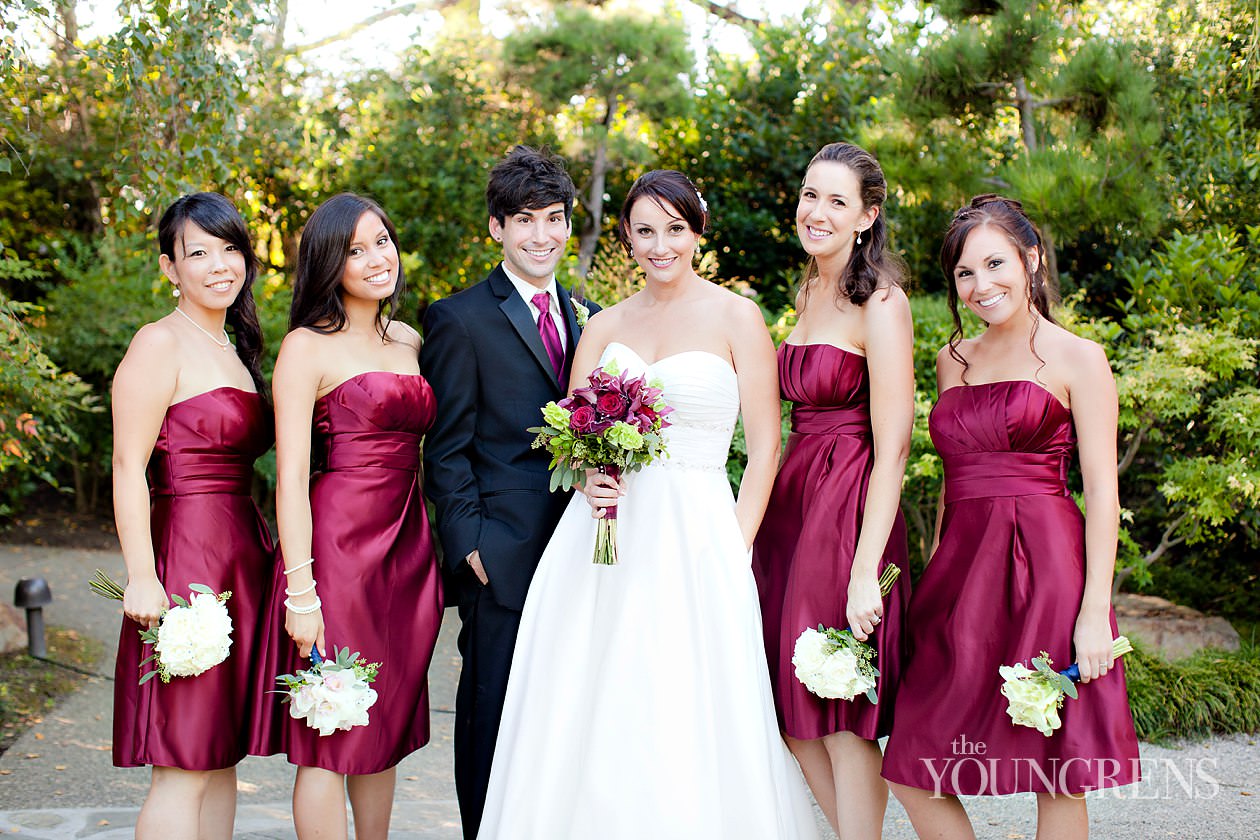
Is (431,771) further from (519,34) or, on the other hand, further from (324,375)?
(519,34)

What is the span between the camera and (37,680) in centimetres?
671

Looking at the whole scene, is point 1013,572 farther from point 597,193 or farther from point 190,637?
point 597,193

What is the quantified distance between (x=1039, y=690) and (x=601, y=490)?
52.8 inches

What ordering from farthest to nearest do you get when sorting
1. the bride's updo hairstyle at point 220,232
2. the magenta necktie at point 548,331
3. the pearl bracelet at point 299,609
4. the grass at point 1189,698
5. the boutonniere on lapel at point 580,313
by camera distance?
1. the grass at point 1189,698
2. the boutonniere on lapel at point 580,313
3. the magenta necktie at point 548,331
4. the bride's updo hairstyle at point 220,232
5. the pearl bracelet at point 299,609

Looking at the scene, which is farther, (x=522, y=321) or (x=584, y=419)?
(x=522, y=321)

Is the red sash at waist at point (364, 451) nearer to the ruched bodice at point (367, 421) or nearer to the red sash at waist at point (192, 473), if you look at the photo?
the ruched bodice at point (367, 421)

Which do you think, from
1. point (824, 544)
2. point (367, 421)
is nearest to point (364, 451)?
point (367, 421)

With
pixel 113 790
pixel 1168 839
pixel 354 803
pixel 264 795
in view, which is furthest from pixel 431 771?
pixel 1168 839

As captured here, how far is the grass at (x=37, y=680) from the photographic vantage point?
6.06 metres

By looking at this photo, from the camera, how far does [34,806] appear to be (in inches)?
189

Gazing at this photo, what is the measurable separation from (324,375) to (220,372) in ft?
1.17

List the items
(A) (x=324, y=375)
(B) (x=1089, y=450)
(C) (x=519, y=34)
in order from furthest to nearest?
1. (C) (x=519, y=34)
2. (A) (x=324, y=375)
3. (B) (x=1089, y=450)

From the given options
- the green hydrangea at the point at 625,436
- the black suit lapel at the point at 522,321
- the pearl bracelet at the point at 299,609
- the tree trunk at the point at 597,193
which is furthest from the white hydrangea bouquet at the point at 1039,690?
the tree trunk at the point at 597,193

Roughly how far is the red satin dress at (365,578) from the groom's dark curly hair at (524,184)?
28.5 inches
